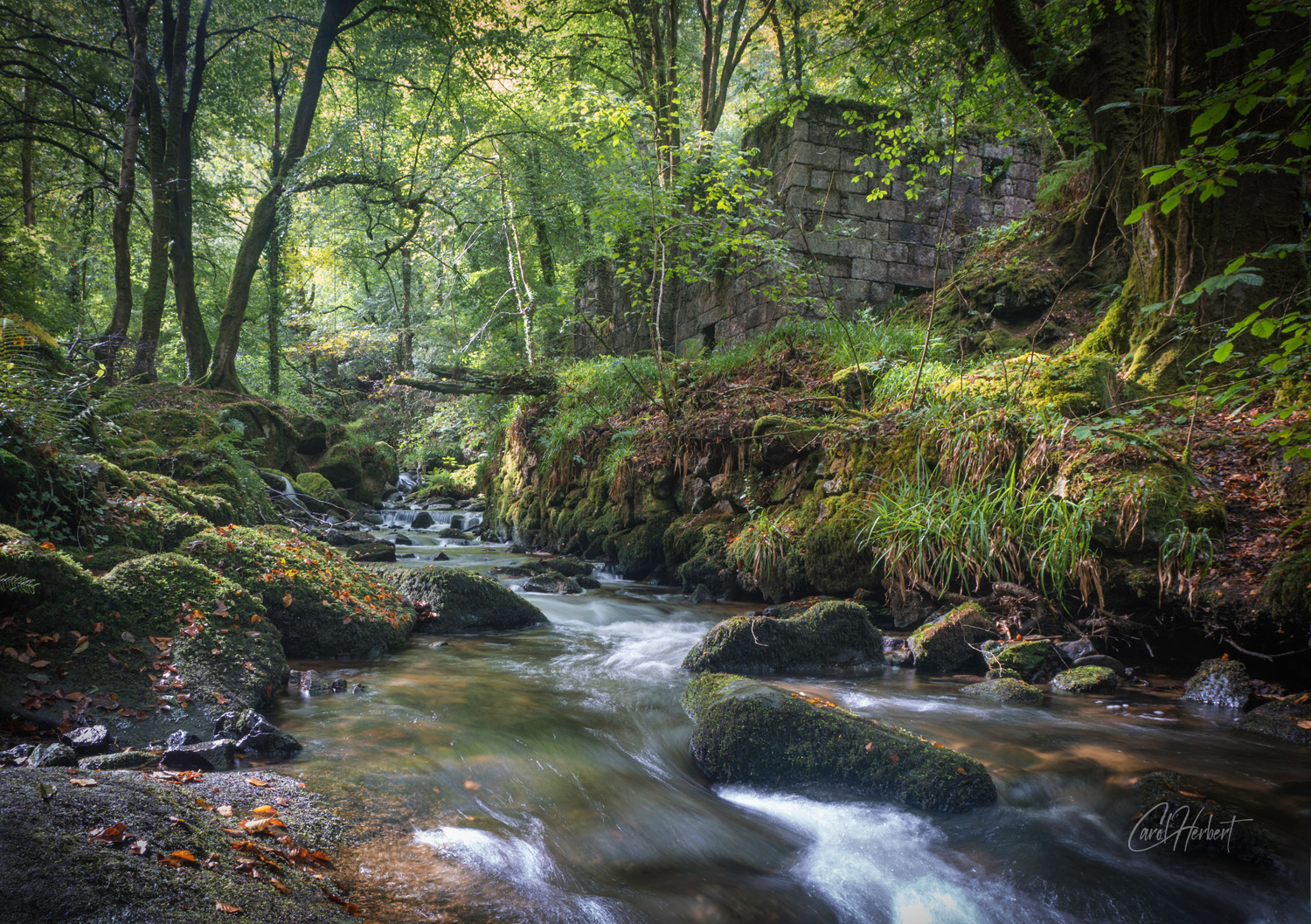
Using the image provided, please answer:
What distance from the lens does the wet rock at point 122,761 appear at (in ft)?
8.00

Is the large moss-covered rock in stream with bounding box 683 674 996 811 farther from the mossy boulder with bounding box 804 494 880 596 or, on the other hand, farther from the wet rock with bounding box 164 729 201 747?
the mossy boulder with bounding box 804 494 880 596

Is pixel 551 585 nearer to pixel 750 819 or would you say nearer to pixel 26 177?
pixel 750 819

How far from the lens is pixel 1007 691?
4.28 metres

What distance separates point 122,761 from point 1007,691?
4526 millimetres

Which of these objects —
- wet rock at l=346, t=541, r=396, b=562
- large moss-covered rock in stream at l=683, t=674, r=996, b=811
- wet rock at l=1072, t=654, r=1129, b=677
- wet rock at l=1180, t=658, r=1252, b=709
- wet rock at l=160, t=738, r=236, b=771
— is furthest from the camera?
wet rock at l=346, t=541, r=396, b=562

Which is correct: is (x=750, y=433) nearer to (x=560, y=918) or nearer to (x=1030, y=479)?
(x=1030, y=479)

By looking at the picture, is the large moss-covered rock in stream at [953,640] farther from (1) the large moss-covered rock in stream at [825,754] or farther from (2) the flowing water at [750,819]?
(1) the large moss-covered rock in stream at [825,754]

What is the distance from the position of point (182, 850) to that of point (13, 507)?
364 cm

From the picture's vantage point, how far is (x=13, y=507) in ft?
13.5

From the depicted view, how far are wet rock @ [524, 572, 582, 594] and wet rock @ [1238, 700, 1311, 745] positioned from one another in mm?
5879

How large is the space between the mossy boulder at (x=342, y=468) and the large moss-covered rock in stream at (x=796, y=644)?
13256mm

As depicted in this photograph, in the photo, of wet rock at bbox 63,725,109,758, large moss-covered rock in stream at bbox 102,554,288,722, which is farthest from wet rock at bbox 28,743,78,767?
large moss-covered rock in stream at bbox 102,554,288,722

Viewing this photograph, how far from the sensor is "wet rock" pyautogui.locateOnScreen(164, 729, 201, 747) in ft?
9.27

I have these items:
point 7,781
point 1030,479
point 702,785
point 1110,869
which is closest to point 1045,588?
point 1030,479
